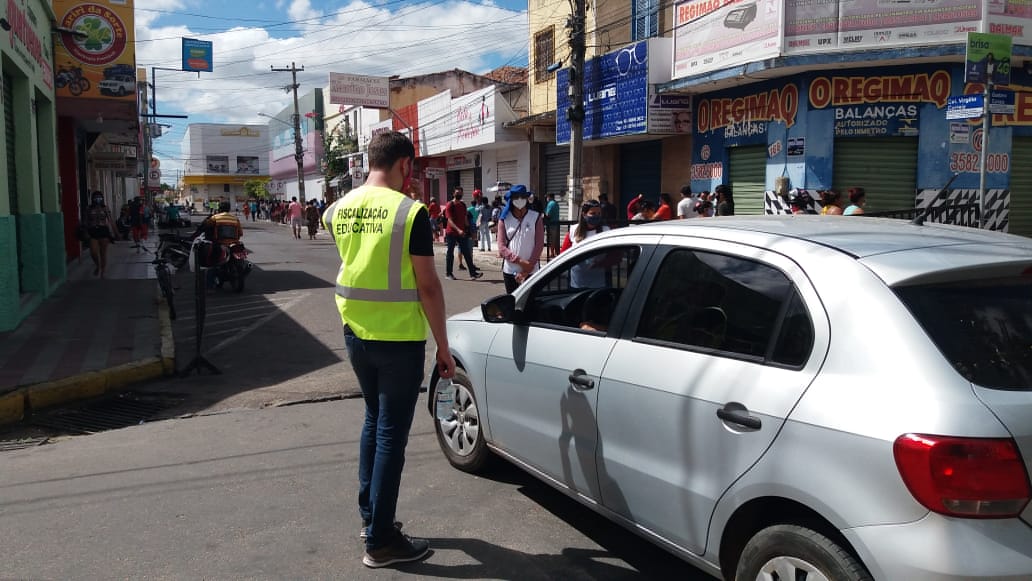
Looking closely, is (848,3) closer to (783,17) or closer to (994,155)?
(783,17)

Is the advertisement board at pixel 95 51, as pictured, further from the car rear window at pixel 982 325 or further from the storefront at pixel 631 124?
the car rear window at pixel 982 325

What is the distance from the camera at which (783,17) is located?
45.3ft

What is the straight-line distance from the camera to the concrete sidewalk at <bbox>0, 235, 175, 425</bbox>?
6.96 m

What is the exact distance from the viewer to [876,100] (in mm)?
14234

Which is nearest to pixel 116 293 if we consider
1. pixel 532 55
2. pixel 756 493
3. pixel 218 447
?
pixel 218 447

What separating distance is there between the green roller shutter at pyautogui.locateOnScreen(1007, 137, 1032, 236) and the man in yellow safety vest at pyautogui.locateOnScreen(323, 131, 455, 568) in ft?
47.2

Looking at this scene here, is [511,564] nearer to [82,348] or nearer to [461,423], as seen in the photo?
[461,423]

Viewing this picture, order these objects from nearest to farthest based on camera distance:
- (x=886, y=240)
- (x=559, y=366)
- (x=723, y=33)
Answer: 1. (x=886, y=240)
2. (x=559, y=366)
3. (x=723, y=33)

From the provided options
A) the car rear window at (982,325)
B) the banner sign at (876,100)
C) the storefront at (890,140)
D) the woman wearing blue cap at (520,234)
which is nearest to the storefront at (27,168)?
the woman wearing blue cap at (520,234)

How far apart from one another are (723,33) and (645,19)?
4.40m

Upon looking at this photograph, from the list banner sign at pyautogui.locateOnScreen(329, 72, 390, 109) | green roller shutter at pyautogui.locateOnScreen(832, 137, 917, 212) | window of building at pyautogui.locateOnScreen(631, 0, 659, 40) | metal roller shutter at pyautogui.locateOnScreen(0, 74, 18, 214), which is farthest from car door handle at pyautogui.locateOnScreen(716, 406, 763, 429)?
banner sign at pyautogui.locateOnScreen(329, 72, 390, 109)

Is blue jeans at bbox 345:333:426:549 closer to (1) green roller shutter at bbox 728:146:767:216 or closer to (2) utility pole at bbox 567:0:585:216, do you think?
(1) green roller shutter at bbox 728:146:767:216

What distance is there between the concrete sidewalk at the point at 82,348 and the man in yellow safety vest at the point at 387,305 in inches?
174

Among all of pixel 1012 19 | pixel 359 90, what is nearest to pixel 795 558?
pixel 1012 19
